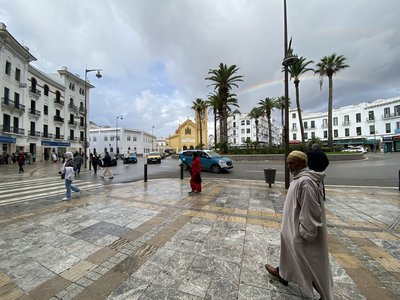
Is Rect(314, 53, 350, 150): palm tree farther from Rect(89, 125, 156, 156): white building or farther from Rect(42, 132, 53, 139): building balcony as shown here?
Rect(89, 125, 156, 156): white building

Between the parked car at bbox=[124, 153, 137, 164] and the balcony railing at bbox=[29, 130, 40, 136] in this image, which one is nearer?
the parked car at bbox=[124, 153, 137, 164]

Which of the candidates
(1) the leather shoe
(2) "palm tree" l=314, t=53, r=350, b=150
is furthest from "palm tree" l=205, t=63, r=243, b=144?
(1) the leather shoe

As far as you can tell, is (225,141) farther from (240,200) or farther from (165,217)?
(165,217)

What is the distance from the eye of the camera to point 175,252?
3137mm

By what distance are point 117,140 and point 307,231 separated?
222 ft

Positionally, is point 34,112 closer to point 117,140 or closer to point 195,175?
point 117,140

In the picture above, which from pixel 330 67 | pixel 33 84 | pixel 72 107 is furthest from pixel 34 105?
pixel 330 67

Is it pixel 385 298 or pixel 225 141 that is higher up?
pixel 225 141

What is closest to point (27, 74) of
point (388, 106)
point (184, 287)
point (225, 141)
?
point (225, 141)

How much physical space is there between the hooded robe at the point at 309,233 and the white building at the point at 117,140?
64.2 m

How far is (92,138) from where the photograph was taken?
68688 millimetres

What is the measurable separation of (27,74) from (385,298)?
41954mm

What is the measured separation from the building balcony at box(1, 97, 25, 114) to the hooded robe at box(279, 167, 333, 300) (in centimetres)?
3541

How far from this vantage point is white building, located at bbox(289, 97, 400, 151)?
43500 mm
